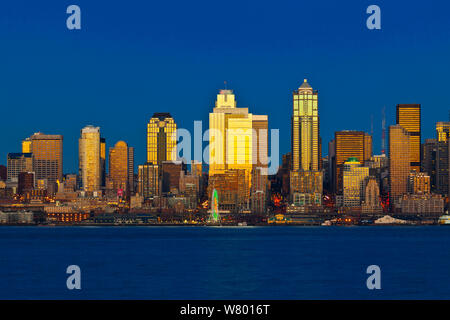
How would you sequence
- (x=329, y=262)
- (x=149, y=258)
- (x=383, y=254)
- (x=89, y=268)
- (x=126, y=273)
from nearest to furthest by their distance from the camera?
1. (x=126, y=273)
2. (x=89, y=268)
3. (x=329, y=262)
4. (x=149, y=258)
5. (x=383, y=254)

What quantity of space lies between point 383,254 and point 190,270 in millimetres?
35086

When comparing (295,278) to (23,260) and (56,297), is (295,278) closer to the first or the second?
(56,297)

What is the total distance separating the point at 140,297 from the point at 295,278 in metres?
18.0

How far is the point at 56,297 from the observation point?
5506cm

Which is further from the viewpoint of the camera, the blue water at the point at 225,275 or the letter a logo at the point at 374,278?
the letter a logo at the point at 374,278

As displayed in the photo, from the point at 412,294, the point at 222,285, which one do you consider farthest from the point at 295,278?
the point at 412,294

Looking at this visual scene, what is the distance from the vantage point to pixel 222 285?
63656mm

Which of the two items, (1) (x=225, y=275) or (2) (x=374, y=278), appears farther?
(1) (x=225, y=275)

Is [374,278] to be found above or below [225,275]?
above

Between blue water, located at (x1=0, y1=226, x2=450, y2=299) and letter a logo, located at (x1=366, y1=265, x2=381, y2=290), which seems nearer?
blue water, located at (x1=0, y1=226, x2=450, y2=299)

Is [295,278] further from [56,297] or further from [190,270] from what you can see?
[56,297]

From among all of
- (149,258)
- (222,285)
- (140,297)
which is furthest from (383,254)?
(140,297)
